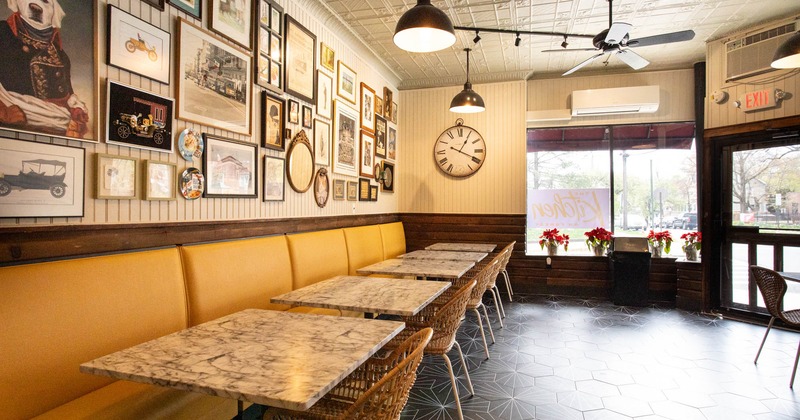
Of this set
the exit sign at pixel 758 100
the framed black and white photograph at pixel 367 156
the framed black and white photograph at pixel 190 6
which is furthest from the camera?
the framed black and white photograph at pixel 367 156

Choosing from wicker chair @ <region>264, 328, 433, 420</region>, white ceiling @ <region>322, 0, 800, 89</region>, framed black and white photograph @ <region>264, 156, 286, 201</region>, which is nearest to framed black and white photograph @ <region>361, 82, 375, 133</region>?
white ceiling @ <region>322, 0, 800, 89</region>

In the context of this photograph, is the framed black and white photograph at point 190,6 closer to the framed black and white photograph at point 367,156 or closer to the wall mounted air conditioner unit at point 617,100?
the framed black and white photograph at point 367,156

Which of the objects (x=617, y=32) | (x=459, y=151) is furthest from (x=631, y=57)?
(x=459, y=151)

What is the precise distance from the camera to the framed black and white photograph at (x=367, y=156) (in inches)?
223

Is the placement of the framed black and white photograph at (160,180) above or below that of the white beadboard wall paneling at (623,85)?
below

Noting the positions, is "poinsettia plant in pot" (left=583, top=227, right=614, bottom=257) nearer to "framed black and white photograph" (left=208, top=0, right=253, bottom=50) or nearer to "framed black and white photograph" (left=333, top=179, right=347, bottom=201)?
"framed black and white photograph" (left=333, top=179, right=347, bottom=201)

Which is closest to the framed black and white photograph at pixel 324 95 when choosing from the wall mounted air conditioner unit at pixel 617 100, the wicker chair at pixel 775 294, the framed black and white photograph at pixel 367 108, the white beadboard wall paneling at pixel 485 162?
the framed black and white photograph at pixel 367 108

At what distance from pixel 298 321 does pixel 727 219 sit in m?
5.83

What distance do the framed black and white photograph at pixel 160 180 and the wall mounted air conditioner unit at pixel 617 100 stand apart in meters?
5.75

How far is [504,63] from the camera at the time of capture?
6180mm

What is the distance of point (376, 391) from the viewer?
135 centimetres

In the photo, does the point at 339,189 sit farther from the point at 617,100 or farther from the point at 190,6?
the point at 617,100

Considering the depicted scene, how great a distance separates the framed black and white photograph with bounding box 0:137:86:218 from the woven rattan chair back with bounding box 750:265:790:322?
4857mm

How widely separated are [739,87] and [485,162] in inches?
132
